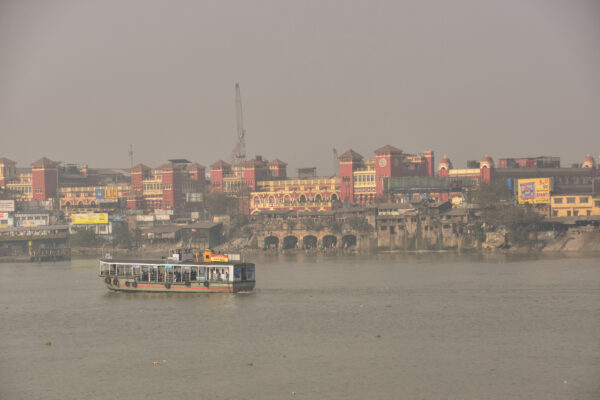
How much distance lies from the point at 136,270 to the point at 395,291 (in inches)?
666

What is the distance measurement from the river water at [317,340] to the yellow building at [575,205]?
33.8 m

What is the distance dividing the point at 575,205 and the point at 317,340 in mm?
66224

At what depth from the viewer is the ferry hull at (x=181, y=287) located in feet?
183

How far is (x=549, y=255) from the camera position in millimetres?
87312

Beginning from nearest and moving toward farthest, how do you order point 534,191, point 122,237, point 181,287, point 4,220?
point 181,287 → point 534,191 → point 122,237 → point 4,220

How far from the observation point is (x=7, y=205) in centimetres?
13425

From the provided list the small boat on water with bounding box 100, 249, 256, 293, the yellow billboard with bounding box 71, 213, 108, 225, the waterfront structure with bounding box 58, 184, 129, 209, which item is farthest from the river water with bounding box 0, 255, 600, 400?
the waterfront structure with bounding box 58, 184, 129, 209

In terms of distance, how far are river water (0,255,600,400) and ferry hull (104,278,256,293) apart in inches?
19.5

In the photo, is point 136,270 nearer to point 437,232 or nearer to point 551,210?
point 437,232

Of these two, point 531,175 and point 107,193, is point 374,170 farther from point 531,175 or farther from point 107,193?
point 107,193

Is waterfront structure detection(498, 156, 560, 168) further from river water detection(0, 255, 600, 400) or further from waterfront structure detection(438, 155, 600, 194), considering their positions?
river water detection(0, 255, 600, 400)

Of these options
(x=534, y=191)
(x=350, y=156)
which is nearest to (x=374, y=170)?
(x=350, y=156)

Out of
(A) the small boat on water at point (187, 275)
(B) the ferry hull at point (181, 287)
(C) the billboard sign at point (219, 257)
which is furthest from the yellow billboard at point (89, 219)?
(C) the billboard sign at point (219, 257)

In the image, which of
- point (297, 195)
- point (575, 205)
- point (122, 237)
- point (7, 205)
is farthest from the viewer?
point (297, 195)
